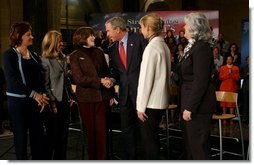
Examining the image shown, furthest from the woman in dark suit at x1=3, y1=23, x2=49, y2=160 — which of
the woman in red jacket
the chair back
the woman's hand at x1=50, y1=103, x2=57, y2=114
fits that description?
the woman in red jacket

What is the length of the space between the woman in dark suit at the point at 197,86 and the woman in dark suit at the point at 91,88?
2.64 feet

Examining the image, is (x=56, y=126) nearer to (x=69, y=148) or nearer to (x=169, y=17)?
(x=69, y=148)

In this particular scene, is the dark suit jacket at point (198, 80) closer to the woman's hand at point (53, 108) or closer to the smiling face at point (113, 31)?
the smiling face at point (113, 31)

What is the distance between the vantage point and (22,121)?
316 cm

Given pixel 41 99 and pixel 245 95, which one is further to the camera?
pixel 245 95

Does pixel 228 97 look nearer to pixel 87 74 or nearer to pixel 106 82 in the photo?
pixel 106 82

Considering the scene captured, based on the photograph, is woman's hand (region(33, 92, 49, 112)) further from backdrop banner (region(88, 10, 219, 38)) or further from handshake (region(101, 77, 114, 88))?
backdrop banner (region(88, 10, 219, 38))

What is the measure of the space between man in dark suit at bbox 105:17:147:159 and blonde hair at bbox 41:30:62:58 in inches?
17.7

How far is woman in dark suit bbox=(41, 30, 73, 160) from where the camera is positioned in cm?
339

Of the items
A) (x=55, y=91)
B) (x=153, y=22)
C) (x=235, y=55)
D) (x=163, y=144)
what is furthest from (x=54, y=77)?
(x=235, y=55)

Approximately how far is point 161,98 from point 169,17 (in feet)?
15.5

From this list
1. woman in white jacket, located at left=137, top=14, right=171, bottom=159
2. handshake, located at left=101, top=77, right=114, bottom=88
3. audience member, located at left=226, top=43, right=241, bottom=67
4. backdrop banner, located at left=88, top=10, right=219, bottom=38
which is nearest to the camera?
woman in white jacket, located at left=137, top=14, right=171, bottom=159

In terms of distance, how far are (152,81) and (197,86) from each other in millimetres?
434

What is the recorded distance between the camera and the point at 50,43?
3.39 meters
